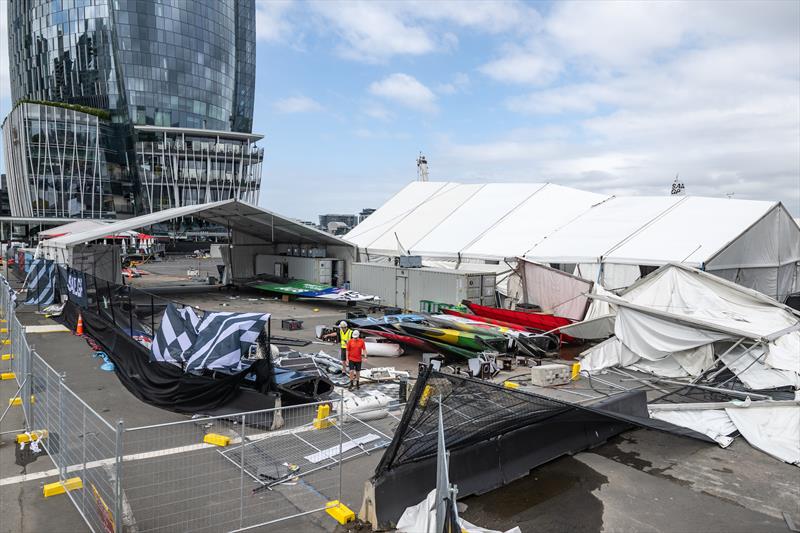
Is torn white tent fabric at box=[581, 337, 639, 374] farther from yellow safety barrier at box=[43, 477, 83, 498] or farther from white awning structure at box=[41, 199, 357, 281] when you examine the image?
white awning structure at box=[41, 199, 357, 281]

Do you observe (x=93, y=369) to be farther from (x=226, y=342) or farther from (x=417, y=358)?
(x=417, y=358)

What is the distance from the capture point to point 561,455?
28.7ft

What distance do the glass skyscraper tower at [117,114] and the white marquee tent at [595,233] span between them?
2825 inches

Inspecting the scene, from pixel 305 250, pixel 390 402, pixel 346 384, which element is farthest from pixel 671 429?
pixel 305 250

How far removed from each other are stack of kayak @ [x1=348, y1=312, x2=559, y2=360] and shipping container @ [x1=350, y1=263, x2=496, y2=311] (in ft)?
14.7

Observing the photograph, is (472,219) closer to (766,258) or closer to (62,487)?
(766,258)

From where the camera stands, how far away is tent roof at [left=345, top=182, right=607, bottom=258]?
27.0 m

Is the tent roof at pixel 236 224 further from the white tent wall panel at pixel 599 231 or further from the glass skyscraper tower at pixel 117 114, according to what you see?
the glass skyscraper tower at pixel 117 114

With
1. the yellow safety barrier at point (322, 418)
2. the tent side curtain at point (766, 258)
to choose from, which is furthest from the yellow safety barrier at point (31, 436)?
the tent side curtain at point (766, 258)

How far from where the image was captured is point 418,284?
81.1 ft

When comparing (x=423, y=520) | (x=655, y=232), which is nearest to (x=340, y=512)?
(x=423, y=520)

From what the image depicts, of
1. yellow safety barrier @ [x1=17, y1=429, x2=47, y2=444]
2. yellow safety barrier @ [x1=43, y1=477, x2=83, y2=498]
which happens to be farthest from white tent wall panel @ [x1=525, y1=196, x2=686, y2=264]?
yellow safety barrier @ [x1=43, y1=477, x2=83, y2=498]

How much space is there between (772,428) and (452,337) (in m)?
8.03

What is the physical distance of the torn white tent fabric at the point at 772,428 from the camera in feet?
29.4
